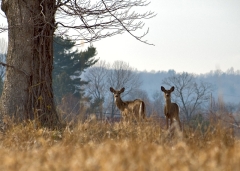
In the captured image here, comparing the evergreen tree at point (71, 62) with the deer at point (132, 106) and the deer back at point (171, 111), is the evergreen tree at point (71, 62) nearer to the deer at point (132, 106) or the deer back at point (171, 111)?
the deer at point (132, 106)

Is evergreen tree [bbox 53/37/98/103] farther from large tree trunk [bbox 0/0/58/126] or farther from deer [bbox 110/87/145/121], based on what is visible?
large tree trunk [bbox 0/0/58/126]

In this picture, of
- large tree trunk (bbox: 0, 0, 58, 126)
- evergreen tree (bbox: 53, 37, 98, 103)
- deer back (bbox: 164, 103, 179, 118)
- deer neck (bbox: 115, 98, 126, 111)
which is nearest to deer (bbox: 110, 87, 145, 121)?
deer neck (bbox: 115, 98, 126, 111)

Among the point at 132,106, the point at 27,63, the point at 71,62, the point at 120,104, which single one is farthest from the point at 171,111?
the point at 71,62

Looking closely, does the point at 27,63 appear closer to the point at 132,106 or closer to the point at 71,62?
the point at 132,106

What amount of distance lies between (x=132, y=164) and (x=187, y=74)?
9436cm

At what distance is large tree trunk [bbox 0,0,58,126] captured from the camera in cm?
1123

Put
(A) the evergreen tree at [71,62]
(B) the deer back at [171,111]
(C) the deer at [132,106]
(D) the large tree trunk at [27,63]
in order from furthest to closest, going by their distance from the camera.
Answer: (A) the evergreen tree at [71,62]
(B) the deer back at [171,111]
(C) the deer at [132,106]
(D) the large tree trunk at [27,63]

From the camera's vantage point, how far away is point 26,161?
448cm

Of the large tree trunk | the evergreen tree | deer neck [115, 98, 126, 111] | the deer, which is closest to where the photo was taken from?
the large tree trunk

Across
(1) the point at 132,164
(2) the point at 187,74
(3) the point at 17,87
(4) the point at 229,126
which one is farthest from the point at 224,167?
(2) the point at 187,74

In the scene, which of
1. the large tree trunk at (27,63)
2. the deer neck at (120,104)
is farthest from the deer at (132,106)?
the large tree trunk at (27,63)

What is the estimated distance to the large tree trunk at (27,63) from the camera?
11227 millimetres

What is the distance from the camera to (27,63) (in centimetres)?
1133

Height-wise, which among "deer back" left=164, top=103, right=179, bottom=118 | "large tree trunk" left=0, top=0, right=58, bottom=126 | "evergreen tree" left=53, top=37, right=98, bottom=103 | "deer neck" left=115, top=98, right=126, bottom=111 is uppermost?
"evergreen tree" left=53, top=37, right=98, bottom=103
